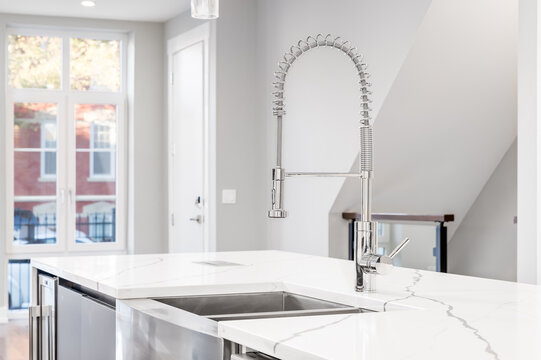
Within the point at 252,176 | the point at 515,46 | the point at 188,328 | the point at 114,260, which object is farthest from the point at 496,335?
the point at 252,176

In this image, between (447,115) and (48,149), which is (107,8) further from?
(447,115)

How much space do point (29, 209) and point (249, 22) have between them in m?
2.53

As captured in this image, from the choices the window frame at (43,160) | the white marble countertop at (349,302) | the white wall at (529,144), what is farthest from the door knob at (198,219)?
the white wall at (529,144)

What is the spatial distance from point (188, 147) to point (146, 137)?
2.40 ft

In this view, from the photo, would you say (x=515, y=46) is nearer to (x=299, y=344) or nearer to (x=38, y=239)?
(x=299, y=344)

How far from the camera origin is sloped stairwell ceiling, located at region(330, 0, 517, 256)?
405 cm

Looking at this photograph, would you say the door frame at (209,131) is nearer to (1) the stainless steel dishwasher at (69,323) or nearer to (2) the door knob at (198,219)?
(2) the door knob at (198,219)

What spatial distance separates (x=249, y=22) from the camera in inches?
225

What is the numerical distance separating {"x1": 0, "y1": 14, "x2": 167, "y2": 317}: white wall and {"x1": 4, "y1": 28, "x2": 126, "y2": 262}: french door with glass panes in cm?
19

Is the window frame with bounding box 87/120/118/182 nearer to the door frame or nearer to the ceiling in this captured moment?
the ceiling

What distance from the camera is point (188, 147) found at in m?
6.12

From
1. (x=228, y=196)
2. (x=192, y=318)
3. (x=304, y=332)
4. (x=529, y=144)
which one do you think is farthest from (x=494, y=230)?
(x=304, y=332)

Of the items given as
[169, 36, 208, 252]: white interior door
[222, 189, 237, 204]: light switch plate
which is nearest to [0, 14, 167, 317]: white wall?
[169, 36, 208, 252]: white interior door

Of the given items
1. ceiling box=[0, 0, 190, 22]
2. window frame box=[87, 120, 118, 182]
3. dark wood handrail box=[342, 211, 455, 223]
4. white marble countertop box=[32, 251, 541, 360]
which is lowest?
white marble countertop box=[32, 251, 541, 360]
